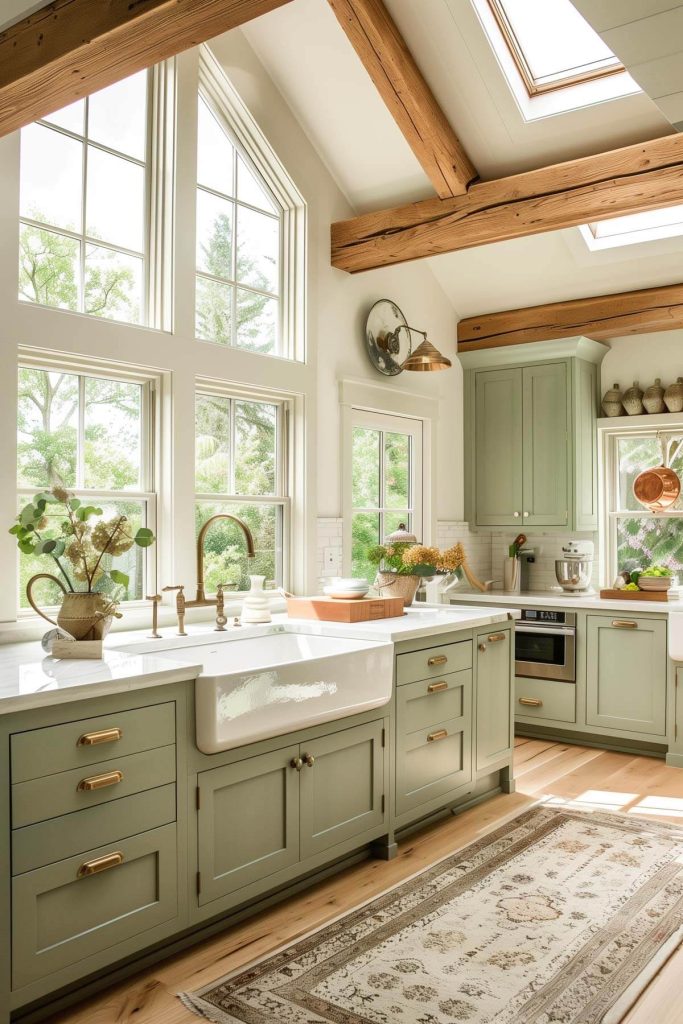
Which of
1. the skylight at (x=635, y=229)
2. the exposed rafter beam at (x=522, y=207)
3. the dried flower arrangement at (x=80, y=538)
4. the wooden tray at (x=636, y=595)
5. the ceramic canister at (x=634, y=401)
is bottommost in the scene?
the wooden tray at (x=636, y=595)

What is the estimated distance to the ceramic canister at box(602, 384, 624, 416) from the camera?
5.82m

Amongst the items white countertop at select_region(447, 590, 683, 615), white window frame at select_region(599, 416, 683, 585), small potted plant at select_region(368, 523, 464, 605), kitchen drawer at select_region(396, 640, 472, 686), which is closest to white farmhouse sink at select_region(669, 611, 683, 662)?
white countertop at select_region(447, 590, 683, 615)

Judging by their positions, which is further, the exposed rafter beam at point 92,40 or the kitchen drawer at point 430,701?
the kitchen drawer at point 430,701

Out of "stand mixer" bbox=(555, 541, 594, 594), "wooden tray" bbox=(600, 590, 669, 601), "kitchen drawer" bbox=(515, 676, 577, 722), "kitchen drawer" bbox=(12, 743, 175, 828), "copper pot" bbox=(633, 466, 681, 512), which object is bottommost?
"kitchen drawer" bbox=(515, 676, 577, 722)

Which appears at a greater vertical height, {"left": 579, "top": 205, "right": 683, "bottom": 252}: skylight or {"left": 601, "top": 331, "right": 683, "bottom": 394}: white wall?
{"left": 579, "top": 205, "right": 683, "bottom": 252}: skylight

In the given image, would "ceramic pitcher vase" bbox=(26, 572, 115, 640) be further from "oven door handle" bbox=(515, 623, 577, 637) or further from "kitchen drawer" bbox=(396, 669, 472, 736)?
"oven door handle" bbox=(515, 623, 577, 637)

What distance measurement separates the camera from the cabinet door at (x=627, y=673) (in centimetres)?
500

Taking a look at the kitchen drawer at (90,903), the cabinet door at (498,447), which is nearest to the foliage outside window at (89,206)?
the kitchen drawer at (90,903)

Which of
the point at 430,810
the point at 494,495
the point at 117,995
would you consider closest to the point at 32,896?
the point at 117,995

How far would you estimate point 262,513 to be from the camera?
14.7ft

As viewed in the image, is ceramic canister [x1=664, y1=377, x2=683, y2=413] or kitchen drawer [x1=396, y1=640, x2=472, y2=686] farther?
ceramic canister [x1=664, y1=377, x2=683, y2=413]

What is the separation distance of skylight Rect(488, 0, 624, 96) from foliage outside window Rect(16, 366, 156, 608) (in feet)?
7.84

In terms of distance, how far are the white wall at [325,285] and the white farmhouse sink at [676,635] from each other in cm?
191

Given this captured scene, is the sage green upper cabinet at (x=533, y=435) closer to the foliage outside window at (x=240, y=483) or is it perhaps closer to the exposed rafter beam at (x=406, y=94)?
the exposed rafter beam at (x=406, y=94)
